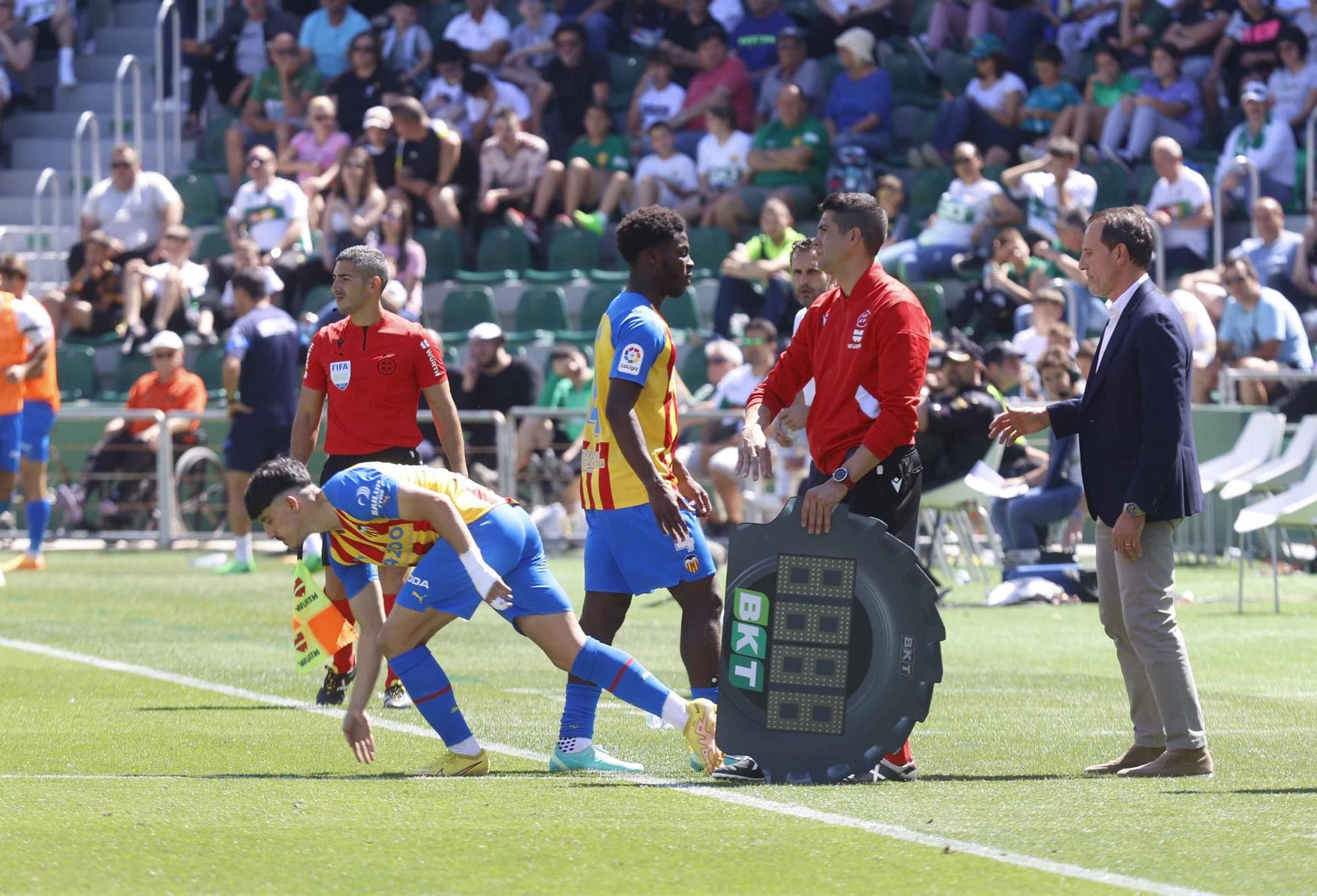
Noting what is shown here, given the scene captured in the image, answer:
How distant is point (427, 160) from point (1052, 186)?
271 inches

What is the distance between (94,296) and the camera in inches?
888

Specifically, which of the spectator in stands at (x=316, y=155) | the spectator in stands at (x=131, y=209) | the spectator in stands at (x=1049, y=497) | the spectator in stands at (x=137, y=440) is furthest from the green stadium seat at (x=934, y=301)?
the spectator in stands at (x=131, y=209)

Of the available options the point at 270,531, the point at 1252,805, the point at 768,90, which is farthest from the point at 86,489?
the point at 1252,805

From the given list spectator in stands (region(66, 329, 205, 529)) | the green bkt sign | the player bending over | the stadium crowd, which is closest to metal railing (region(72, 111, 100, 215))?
the stadium crowd

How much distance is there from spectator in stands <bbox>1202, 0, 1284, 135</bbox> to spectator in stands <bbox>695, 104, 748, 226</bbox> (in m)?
4.62

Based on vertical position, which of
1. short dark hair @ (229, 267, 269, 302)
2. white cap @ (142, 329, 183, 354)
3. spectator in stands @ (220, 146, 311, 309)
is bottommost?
white cap @ (142, 329, 183, 354)

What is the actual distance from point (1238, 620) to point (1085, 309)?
6.02 meters

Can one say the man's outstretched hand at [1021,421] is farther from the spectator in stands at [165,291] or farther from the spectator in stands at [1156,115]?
the spectator in stands at [165,291]

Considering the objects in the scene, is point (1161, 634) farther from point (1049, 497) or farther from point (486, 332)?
point (486, 332)

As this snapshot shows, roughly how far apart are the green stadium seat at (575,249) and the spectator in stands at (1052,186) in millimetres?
4590

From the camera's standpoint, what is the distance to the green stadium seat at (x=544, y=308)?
70.5ft

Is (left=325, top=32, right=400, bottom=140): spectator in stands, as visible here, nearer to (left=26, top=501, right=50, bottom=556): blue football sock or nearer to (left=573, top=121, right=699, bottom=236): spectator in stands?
(left=573, top=121, right=699, bottom=236): spectator in stands

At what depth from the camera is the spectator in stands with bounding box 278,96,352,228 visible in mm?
23125

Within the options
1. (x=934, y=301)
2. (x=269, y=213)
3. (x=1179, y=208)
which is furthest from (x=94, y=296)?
(x=1179, y=208)
